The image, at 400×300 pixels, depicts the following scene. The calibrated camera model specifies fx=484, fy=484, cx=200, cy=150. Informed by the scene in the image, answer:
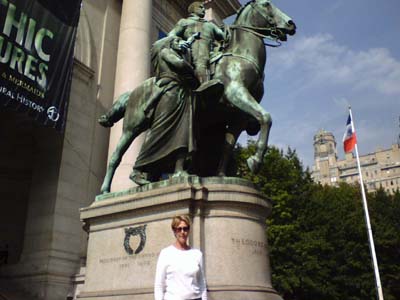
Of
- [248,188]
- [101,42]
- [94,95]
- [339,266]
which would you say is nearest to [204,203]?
[248,188]

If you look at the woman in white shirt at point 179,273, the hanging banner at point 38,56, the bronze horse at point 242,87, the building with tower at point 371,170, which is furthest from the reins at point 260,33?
the building with tower at point 371,170

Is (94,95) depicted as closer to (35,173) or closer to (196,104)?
(35,173)

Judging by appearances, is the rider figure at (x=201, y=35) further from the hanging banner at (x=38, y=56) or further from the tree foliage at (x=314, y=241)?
the tree foliage at (x=314, y=241)

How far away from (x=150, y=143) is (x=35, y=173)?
12420mm

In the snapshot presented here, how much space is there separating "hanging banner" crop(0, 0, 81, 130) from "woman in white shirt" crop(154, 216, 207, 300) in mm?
13989

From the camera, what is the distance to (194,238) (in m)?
7.60

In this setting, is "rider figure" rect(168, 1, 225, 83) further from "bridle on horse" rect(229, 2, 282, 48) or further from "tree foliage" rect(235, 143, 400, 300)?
"tree foliage" rect(235, 143, 400, 300)

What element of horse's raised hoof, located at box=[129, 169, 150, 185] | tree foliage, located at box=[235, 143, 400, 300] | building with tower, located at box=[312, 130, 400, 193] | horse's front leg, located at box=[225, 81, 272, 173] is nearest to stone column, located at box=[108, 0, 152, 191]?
tree foliage, located at box=[235, 143, 400, 300]

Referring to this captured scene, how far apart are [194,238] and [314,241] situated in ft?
78.8

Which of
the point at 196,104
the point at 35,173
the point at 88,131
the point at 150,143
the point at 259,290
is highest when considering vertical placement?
the point at 88,131

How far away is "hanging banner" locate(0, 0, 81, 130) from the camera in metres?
17.3

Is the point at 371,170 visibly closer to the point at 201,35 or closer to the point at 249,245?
the point at 201,35

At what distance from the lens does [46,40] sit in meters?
19.5

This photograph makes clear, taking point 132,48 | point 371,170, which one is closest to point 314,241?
point 132,48
